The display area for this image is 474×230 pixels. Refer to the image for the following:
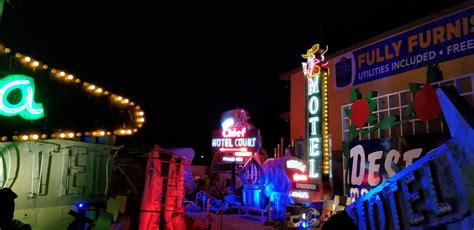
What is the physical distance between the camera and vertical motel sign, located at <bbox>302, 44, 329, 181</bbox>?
14227 mm

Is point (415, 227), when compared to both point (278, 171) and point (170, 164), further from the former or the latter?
point (278, 171)

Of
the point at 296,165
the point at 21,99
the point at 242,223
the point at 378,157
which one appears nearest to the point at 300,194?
the point at 296,165

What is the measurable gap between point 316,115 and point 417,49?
4.24 m

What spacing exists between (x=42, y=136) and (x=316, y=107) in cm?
1038

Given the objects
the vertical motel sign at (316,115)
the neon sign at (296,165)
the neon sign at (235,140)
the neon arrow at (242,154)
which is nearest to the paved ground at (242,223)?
the neon sign at (296,165)

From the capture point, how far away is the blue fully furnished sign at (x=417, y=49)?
11.4 meters

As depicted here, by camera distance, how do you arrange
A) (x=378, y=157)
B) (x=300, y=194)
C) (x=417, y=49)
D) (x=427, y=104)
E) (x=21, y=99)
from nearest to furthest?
(x=21, y=99)
(x=427, y=104)
(x=378, y=157)
(x=417, y=49)
(x=300, y=194)

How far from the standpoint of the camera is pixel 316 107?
48.2 feet

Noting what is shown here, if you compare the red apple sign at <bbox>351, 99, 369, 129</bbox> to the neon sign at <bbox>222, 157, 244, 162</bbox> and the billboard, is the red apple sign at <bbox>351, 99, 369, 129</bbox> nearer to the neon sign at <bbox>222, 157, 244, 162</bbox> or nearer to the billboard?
the billboard

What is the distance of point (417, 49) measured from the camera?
12.8 metres

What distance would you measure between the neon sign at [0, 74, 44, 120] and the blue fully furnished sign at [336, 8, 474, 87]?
1156 cm

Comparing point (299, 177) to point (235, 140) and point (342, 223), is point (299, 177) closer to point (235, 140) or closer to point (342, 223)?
point (342, 223)

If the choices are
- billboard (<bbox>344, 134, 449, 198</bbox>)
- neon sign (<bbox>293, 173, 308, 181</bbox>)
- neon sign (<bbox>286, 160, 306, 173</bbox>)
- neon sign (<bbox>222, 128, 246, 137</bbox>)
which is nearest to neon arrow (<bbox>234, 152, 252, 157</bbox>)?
neon sign (<bbox>222, 128, 246, 137</bbox>)

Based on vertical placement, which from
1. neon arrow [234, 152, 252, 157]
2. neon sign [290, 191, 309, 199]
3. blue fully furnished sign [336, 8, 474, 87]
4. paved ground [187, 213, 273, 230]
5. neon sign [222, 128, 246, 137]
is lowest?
paved ground [187, 213, 273, 230]
